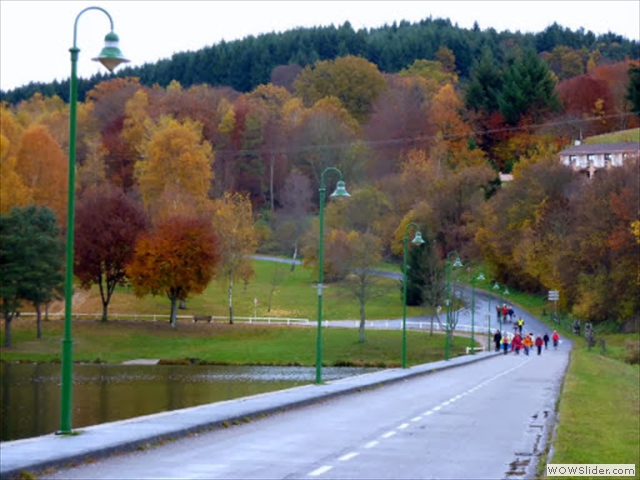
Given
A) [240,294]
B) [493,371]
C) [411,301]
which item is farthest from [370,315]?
[493,371]

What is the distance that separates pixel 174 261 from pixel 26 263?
13.0 meters

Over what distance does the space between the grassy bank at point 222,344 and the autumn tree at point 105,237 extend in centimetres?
488

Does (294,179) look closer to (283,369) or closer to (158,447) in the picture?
(283,369)

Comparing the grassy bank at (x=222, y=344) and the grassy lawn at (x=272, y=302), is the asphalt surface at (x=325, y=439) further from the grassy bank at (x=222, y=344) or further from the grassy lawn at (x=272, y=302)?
the grassy lawn at (x=272, y=302)

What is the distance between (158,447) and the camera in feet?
59.9

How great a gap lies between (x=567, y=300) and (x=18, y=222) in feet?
137

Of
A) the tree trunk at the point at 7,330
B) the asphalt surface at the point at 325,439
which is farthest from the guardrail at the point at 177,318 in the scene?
the asphalt surface at the point at 325,439

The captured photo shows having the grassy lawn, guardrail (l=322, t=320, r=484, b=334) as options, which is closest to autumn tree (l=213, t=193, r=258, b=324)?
the grassy lawn

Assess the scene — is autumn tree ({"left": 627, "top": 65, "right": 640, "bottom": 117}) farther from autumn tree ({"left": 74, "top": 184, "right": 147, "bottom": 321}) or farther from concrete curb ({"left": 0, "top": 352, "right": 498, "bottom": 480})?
concrete curb ({"left": 0, "top": 352, "right": 498, "bottom": 480})

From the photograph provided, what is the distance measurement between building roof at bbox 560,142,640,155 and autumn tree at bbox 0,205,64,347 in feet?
205

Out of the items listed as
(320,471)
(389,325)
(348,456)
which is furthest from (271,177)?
(320,471)

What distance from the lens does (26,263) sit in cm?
7725

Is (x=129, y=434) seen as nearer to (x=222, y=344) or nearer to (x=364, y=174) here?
(x=222, y=344)

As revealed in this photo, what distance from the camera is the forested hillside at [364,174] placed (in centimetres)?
8775
